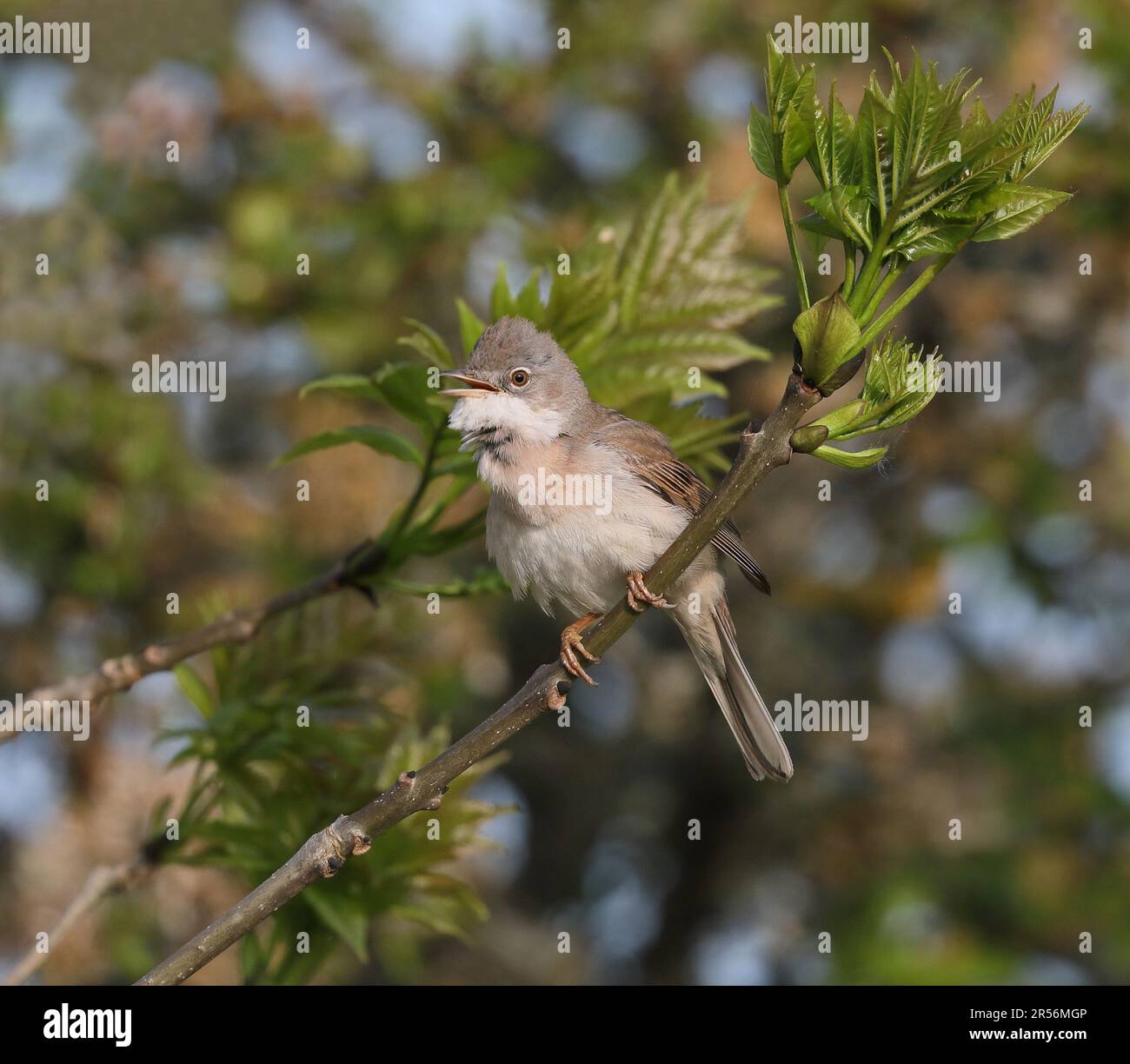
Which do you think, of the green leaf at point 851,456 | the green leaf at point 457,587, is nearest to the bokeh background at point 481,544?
the green leaf at point 457,587

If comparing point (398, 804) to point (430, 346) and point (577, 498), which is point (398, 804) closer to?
point (430, 346)

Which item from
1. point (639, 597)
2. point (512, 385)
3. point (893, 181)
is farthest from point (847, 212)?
point (512, 385)

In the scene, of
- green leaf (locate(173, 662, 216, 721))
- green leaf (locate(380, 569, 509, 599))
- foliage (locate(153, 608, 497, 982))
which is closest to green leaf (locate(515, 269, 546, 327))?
green leaf (locate(380, 569, 509, 599))

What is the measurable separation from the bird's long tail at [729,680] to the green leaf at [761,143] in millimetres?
2175

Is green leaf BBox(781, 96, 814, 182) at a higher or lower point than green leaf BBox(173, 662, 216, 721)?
higher

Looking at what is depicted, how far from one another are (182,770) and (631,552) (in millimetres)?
2387

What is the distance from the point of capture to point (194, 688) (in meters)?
3.35

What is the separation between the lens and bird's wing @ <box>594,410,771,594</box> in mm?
3865

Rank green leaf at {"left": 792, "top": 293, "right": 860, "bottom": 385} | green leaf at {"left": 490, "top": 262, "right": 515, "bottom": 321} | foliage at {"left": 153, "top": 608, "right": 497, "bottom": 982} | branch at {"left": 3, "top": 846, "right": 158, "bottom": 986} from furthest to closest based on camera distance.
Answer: green leaf at {"left": 490, "top": 262, "right": 515, "bottom": 321}
foliage at {"left": 153, "top": 608, "right": 497, "bottom": 982}
branch at {"left": 3, "top": 846, "right": 158, "bottom": 986}
green leaf at {"left": 792, "top": 293, "right": 860, "bottom": 385}

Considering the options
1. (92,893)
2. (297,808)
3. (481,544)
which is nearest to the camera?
(92,893)

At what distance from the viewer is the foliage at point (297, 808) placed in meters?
3.15

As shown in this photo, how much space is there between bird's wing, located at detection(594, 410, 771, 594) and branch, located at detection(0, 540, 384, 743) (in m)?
1.06

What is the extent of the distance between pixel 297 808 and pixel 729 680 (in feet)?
5.30

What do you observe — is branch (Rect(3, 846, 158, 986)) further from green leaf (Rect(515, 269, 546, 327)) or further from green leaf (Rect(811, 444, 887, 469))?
green leaf (Rect(811, 444, 887, 469))
